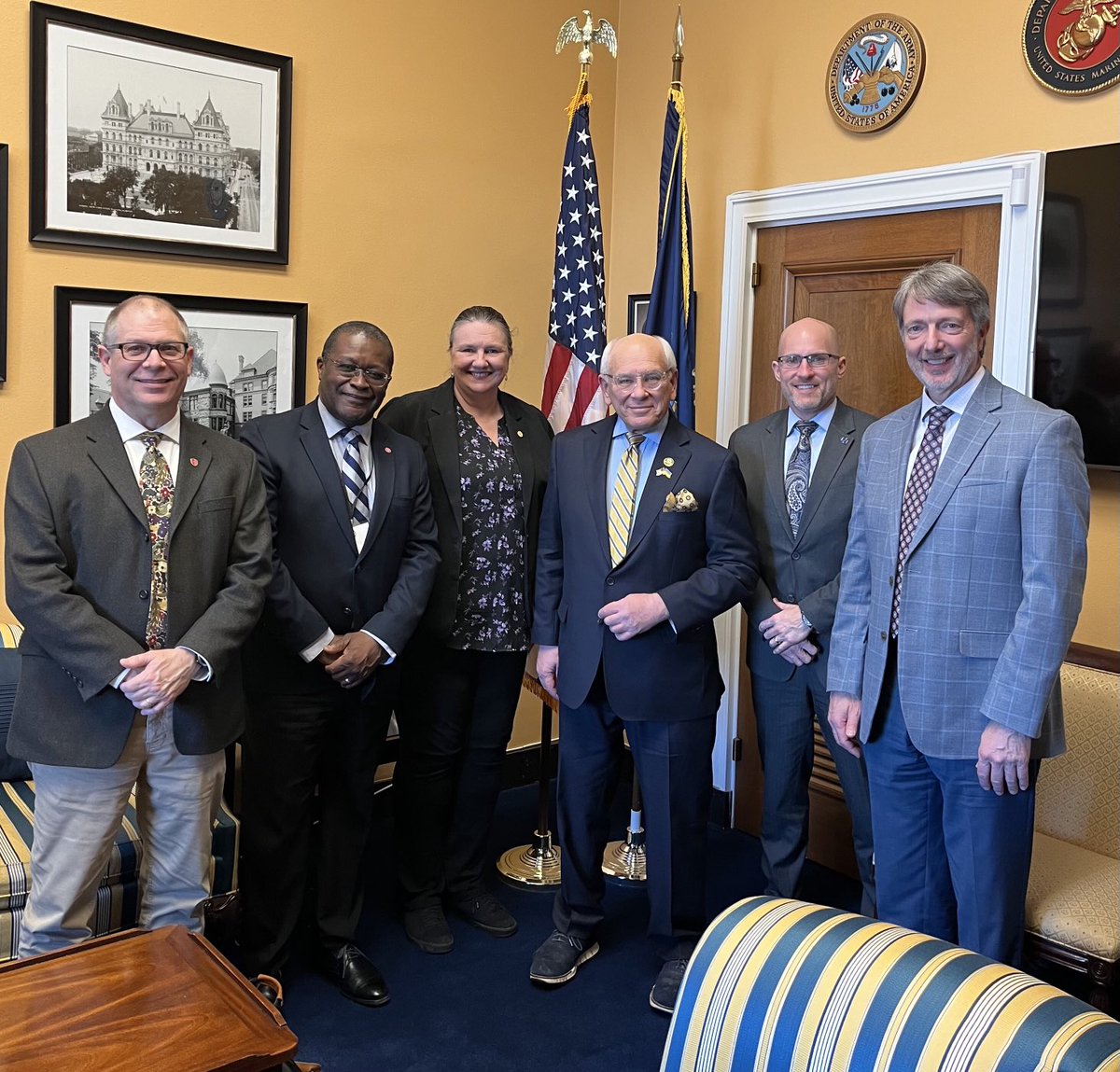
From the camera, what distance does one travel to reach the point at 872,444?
7.91ft

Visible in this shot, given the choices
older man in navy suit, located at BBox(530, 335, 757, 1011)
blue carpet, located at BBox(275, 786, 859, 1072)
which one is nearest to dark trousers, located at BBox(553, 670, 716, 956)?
older man in navy suit, located at BBox(530, 335, 757, 1011)

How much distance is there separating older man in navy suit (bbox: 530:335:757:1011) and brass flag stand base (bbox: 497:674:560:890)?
52 cm

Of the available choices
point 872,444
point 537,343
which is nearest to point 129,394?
point 872,444

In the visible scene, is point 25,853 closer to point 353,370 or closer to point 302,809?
point 302,809

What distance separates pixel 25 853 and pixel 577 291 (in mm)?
2284

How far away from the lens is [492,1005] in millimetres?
2730

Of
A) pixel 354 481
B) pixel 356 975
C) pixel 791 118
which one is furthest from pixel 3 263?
pixel 791 118

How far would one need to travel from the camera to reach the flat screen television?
9.25ft

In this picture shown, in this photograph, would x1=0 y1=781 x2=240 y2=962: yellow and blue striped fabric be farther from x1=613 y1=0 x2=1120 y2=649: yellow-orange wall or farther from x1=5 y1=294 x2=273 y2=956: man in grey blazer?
x1=613 y1=0 x2=1120 y2=649: yellow-orange wall

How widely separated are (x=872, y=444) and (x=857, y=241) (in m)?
1.32

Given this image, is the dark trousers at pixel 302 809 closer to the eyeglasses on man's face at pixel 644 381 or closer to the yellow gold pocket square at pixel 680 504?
the yellow gold pocket square at pixel 680 504

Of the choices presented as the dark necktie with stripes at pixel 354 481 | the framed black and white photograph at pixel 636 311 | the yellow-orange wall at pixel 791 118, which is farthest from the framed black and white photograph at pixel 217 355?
the yellow-orange wall at pixel 791 118

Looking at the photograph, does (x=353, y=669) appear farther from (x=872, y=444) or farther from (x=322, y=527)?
(x=872, y=444)

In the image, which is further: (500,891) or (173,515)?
(500,891)
